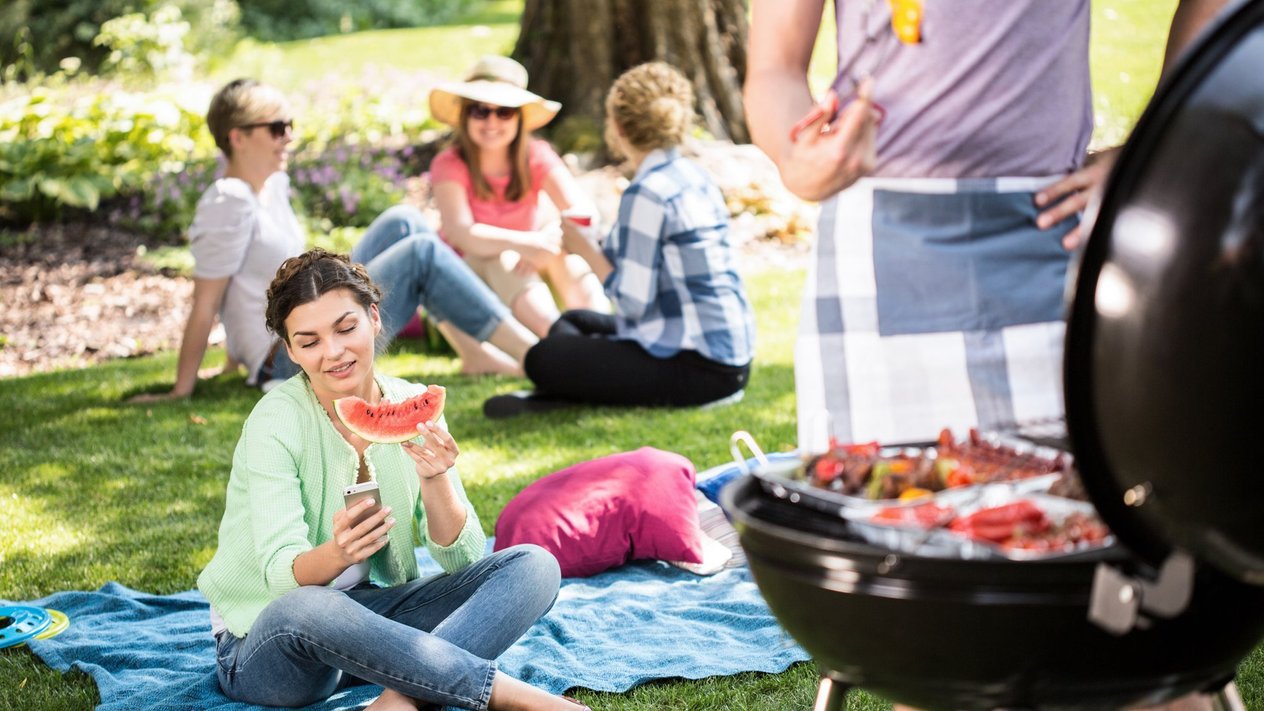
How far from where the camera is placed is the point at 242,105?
691cm

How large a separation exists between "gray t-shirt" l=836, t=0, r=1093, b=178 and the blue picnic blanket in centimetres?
197

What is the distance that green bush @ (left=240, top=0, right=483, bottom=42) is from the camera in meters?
27.2

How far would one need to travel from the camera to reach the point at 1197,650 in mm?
1756

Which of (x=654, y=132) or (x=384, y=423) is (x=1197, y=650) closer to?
(x=384, y=423)

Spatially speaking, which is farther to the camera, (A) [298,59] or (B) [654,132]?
(A) [298,59]

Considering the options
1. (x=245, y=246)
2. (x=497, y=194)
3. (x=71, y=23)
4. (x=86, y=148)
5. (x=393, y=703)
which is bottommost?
(x=71, y=23)

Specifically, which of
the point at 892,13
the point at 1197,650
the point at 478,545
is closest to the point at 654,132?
the point at 478,545

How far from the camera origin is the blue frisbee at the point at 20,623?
4.02m

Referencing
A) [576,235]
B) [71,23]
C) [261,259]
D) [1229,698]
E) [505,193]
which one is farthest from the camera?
[71,23]

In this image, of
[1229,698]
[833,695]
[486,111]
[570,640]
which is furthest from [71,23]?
[1229,698]

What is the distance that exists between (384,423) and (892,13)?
1814 millimetres

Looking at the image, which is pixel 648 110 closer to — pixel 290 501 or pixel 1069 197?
pixel 290 501

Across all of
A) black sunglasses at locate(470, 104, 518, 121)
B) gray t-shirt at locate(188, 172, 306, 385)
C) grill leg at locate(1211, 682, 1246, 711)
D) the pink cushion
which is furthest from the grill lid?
black sunglasses at locate(470, 104, 518, 121)

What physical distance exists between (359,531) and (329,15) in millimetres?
26424
